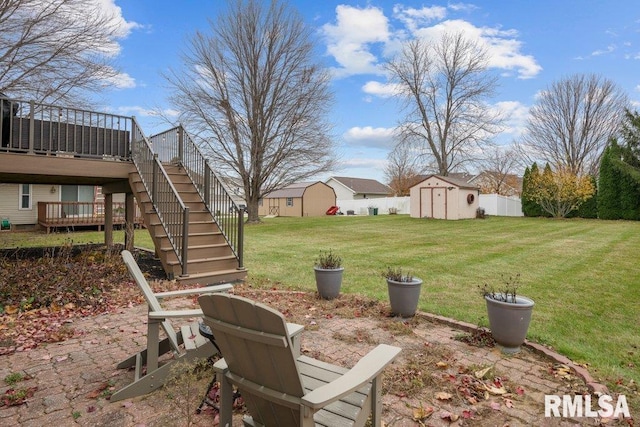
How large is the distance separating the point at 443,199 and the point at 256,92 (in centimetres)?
1336

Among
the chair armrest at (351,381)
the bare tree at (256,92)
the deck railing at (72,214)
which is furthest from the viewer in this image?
the bare tree at (256,92)

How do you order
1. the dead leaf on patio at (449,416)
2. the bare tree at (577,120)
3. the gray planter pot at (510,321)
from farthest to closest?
the bare tree at (577,120)
the gray planter pot at (510,321)
the dead leaf on patio at (449,416)

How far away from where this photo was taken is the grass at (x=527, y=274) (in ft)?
13.2

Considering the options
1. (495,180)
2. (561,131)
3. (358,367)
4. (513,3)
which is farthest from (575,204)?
(358,367)

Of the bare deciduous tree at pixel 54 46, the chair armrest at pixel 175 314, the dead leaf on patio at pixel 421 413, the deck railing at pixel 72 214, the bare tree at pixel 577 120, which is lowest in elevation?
the dead leaf on patio at pixel 421 413

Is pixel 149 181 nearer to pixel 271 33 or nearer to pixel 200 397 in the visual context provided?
pixel 200 397

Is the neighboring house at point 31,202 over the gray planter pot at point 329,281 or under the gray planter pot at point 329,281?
over

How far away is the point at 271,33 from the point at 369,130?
1833cm

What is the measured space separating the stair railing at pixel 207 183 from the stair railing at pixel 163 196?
2.93 feet

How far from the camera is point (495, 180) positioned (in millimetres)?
39062

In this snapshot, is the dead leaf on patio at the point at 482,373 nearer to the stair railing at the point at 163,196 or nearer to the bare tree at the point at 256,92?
the stair railing at the point at 163,196

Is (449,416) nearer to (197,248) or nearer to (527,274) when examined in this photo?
(197,248)

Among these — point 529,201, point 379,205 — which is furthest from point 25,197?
point 529,201

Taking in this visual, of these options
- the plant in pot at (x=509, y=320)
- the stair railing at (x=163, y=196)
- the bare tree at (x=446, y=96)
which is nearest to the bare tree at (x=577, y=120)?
the bare tree at (x=446, y=96)
